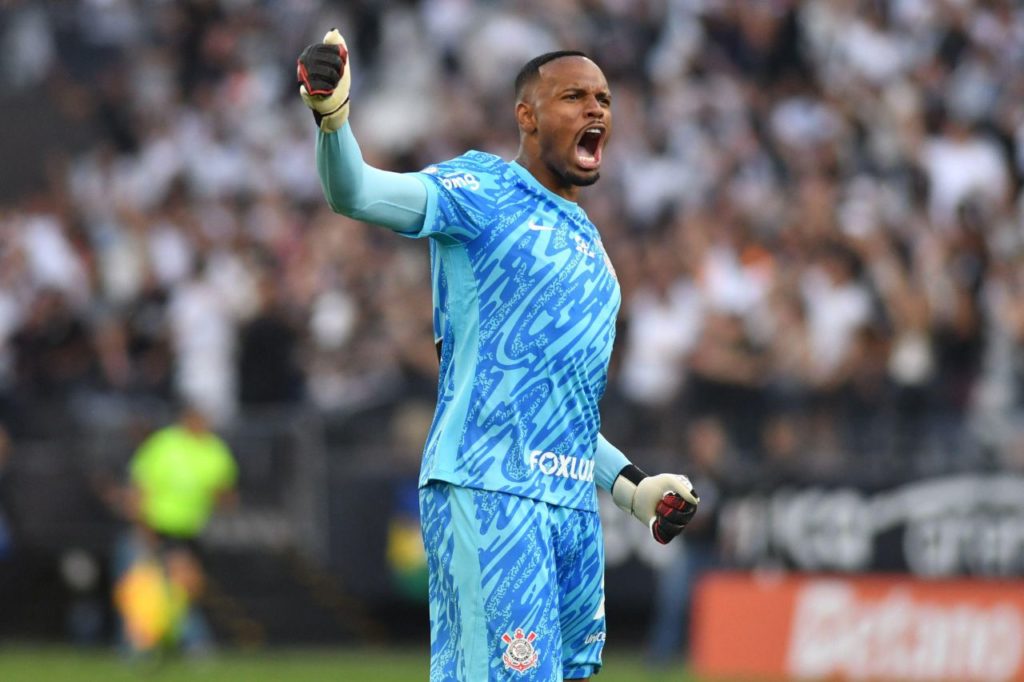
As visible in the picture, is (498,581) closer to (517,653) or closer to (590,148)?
(517,653)

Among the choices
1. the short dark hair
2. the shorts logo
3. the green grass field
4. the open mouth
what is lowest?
the green grass field

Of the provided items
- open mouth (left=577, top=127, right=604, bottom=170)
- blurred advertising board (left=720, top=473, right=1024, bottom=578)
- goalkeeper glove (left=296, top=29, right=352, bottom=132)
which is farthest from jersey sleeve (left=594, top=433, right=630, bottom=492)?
blurred advertising board (left=720, top=473, right=1024, bottom=578)

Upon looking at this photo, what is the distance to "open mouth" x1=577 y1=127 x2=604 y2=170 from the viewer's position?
5660 mm

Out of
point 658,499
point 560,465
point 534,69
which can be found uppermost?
point 534,69

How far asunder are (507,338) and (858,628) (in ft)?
30.6

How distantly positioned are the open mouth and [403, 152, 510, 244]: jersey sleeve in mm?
239

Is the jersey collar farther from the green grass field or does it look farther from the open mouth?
the green grass field

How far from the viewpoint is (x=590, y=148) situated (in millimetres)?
5703

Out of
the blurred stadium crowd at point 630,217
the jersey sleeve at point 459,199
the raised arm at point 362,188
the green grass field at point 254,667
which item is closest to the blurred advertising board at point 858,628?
the green grass field at point 254,667

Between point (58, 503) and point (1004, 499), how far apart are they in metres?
9.26

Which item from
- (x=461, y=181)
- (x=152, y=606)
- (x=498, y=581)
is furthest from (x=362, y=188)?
(x=152, y=606)

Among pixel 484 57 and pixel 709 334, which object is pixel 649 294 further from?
pixel 484 57

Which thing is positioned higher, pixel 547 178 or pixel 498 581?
pixel 547 178

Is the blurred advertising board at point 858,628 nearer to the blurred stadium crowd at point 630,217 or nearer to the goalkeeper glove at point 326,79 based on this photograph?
the blurred stadium crowd at point 630,217
